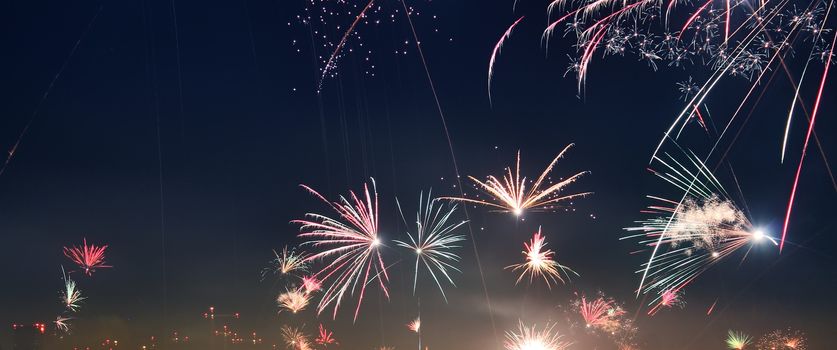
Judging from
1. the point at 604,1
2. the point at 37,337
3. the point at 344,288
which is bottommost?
the point at 344,288

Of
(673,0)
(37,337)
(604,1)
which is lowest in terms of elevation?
(673,0)

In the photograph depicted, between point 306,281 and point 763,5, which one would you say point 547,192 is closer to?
point 763,5

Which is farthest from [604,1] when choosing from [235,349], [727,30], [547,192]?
[235,349]

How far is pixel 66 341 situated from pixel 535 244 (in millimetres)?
148037

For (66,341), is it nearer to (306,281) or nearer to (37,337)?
(37,337)

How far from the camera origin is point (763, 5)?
1140cm

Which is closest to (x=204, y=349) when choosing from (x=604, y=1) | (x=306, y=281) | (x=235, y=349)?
(x=235, y=349)

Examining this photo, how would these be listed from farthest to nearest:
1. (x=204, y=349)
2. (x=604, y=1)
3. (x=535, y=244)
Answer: (x=204, y=349), (x=535, y=244), (x=604, y=1)

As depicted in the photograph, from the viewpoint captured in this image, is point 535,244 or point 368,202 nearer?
point 368,202

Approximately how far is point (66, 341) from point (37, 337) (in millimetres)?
64703

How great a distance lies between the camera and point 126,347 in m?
123

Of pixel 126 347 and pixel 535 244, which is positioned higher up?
pixel 126 347

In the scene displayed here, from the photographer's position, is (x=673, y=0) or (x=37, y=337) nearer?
(x=673, y=0)

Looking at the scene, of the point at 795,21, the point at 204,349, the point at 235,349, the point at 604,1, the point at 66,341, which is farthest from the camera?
the point at 204,349
